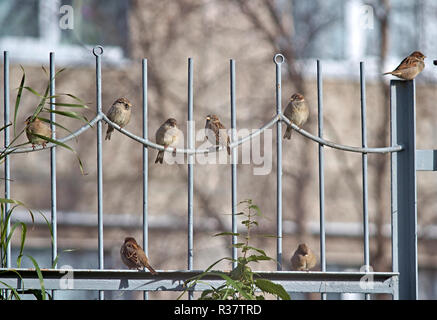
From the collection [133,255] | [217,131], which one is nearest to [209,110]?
[217,131]

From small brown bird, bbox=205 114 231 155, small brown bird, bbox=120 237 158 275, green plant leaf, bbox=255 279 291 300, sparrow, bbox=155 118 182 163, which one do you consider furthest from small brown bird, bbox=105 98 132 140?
green plant leaf, bbox=255 279 291 300

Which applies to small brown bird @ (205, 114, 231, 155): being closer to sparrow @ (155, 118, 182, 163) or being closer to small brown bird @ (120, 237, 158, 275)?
sparrow @ (155, 118, 182, 163)

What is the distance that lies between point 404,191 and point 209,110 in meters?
5.19

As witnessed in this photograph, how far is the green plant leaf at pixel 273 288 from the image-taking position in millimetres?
3018

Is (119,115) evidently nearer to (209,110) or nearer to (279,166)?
(279,166)

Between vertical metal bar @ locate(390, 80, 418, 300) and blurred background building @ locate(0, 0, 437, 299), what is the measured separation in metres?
4.74

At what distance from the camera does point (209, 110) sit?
8742mm

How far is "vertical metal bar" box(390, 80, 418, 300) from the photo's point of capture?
11.8 ft

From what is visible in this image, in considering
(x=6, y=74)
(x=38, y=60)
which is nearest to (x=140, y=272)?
(x=6, y=74)

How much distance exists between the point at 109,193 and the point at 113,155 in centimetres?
41

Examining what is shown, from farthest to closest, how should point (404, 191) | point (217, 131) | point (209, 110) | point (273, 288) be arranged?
point (209, 110), point (217, 131), point (404, 191), point (273, 288)

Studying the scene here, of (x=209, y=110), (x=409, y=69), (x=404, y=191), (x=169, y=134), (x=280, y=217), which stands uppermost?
(x=209, y=110)

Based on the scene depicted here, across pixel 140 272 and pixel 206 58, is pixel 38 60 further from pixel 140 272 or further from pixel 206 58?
pixel 140 272
